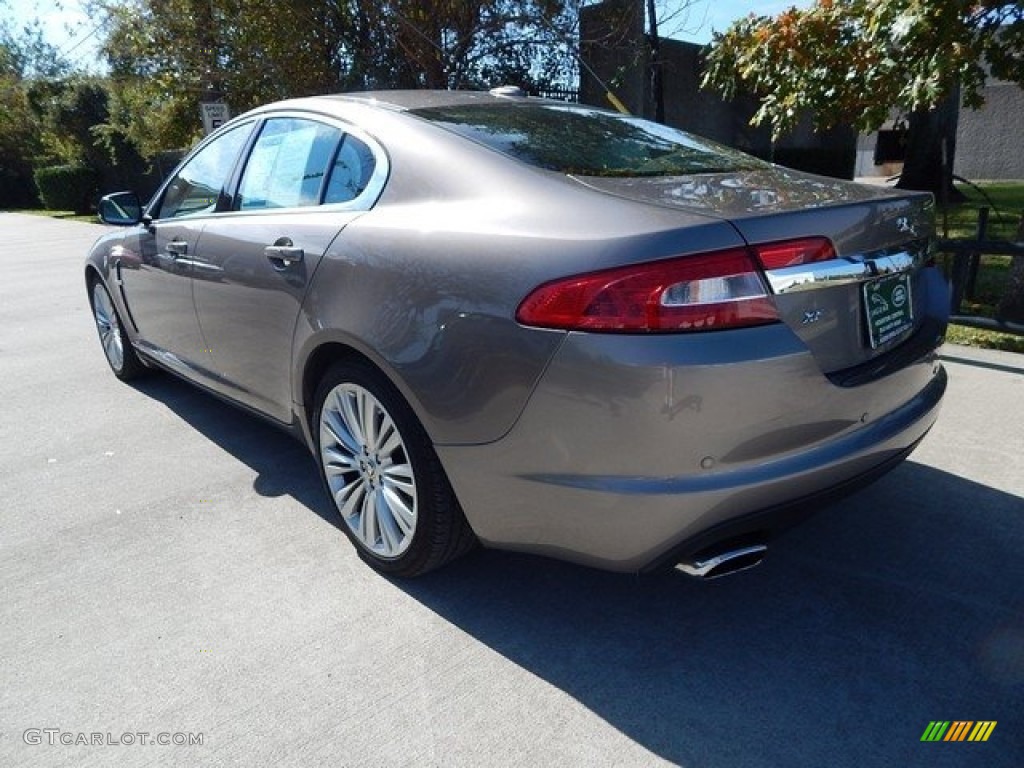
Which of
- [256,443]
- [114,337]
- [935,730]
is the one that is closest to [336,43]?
[114,337]

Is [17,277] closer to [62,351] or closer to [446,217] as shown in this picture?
[62,351]

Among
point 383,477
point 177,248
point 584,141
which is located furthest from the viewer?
point 177,248

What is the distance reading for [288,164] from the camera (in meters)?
3.21

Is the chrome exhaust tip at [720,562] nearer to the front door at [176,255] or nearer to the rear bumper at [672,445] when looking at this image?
the rear bumper at [672,445]

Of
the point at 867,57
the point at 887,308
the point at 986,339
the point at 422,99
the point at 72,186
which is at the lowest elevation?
the point at 986,339

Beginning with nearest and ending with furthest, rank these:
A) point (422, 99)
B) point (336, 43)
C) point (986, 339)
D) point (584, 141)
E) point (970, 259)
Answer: point (584, 141)
point (422, 99)
point (986, 339)
point (970, 259)
point (336, 43)

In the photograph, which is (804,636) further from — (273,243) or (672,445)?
(273,243)

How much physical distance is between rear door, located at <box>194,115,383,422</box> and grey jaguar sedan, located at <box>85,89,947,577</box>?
0.02 meters

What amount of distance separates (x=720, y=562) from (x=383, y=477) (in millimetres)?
1173

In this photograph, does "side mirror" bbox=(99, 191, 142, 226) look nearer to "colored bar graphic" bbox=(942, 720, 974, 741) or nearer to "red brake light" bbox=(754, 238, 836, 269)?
"red brake light" bbox=(754, 238, 836, 269)

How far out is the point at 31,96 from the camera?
30281 mm

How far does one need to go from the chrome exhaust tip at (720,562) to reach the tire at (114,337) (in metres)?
4.08

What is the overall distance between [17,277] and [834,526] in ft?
40.1

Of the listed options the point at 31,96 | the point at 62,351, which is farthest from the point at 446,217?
the point at 31,96
